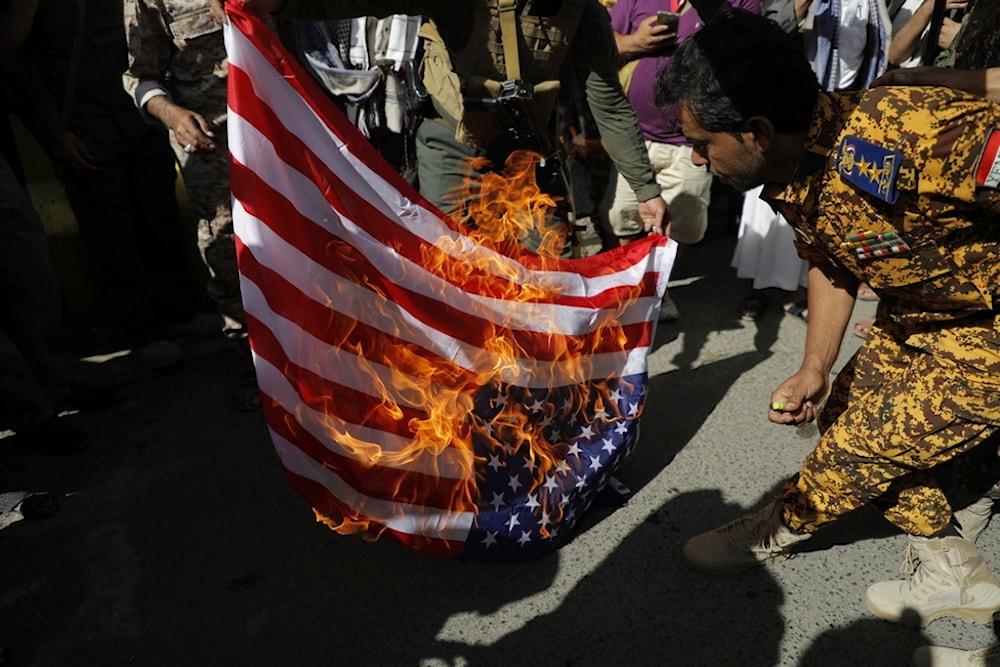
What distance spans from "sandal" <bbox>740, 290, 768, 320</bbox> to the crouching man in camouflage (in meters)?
2.19

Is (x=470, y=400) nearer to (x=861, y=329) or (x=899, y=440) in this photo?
(x=899, y=440)

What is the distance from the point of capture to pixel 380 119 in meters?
4.88

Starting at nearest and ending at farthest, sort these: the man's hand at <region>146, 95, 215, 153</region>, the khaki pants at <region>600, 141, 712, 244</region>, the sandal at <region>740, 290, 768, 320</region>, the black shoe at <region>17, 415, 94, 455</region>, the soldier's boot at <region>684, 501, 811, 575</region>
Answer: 1. the soldier's boot at <region>684, 501, 811, 575</region>
2. the man's hand at <region>146, 95, 215, 153</region>
3. the black shoe at <region>17, 415, 94, 455</region>
4. the khaki pants at <region>600, 141, 712, 244</region>
5. the sandal at <region>740, 290, 768, 320</region>

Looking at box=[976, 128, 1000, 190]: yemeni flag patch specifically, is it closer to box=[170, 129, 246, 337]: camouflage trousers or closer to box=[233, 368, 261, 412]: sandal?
box=[170, 129, 246, 337]: camouflage trousers

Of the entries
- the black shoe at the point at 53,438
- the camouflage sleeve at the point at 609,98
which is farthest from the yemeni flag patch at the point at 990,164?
the black shoe at the point at 53,438

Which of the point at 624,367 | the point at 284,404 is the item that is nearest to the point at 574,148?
the point at 624,367

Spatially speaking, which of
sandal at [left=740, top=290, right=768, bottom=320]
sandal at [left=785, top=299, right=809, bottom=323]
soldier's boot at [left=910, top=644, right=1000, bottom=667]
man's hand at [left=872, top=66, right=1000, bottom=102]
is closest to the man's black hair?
man's hand at [left=872, top=66, right=1000, bottom=102]

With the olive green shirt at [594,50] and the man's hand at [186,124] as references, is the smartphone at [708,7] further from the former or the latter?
the man's hand at [186,124]

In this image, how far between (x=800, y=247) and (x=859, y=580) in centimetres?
124

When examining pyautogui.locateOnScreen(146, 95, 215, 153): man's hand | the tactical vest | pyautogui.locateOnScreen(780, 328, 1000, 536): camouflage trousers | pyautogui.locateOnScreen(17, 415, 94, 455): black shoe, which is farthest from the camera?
pyautogui.locateOnScreen(17, 415, 94, 455): black shoe

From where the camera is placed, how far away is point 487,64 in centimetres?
286

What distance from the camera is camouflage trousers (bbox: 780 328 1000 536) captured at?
6.89ft

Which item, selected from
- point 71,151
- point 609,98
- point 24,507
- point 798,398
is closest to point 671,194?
point 609,98

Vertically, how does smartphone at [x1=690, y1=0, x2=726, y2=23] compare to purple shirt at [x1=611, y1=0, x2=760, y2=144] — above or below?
above
